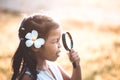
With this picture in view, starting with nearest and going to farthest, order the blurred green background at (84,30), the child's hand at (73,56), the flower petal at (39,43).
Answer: the flower petal at (39,43), the child's hand at (73,56), the blurred green background at (84,30)

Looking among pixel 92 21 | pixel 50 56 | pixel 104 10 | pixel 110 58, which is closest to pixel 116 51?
pixel 110 58

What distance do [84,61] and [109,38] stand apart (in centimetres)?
86

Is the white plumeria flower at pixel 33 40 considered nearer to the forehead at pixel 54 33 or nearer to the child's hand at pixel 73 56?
the forehead at pixel 54 33

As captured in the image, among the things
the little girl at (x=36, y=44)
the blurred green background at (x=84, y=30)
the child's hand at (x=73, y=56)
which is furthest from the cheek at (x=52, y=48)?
the blurred green background at (x=84, y=30)

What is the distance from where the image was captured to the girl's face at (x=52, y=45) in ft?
12.0

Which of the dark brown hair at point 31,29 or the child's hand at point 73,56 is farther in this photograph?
the child's hand at point 73,56

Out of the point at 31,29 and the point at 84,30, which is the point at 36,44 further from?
the point at 84,30

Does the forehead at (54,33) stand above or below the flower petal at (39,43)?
above

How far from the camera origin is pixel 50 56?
12.1ft

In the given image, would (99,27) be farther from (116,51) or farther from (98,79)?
(98,79)

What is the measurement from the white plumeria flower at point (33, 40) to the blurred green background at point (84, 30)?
153 cm

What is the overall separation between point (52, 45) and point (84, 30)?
4.07m

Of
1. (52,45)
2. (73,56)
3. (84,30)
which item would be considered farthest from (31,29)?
(84,30)

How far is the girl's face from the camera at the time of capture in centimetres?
366
